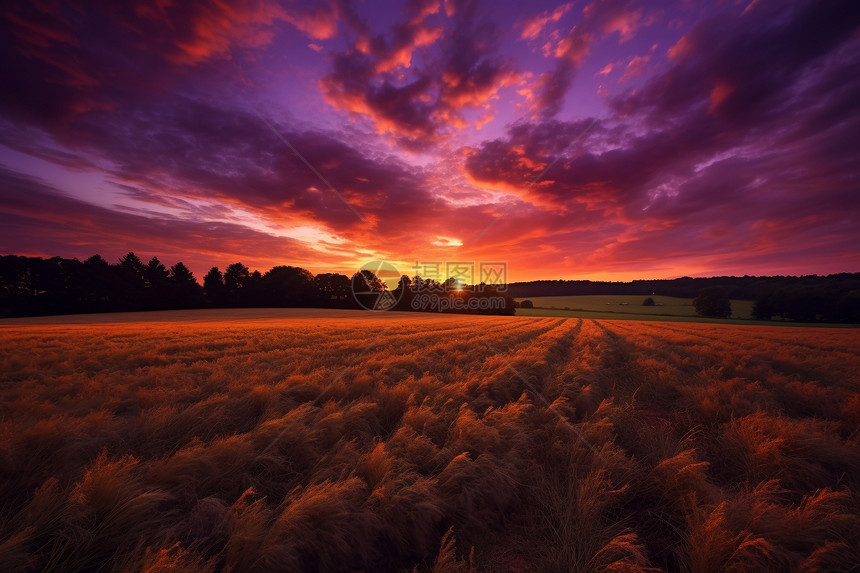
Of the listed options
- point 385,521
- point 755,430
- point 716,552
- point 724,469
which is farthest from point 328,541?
point 755,430

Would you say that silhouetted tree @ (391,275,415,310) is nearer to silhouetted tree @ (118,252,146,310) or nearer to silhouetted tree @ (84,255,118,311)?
silhouetted tree @ (118,252,146,310)

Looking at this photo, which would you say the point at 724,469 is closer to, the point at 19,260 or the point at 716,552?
the point at 716,552

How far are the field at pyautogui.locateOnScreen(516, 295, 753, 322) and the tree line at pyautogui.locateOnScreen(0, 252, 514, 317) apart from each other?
44.8ft

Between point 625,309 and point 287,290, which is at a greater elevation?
point 287,290

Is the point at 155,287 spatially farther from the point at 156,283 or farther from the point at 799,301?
the point at 799,301

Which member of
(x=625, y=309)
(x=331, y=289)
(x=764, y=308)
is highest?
(x=331, y=289)

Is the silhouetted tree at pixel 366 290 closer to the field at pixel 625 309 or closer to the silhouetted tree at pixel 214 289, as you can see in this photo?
the silhouetted tree at pixel 214 289

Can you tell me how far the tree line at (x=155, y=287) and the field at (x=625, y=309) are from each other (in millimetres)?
13644

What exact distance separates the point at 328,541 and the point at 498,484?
1.55 metres

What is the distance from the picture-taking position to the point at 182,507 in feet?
7.61

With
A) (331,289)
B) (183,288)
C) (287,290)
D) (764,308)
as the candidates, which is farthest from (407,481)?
(764,308)

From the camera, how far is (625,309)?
68.6 metres

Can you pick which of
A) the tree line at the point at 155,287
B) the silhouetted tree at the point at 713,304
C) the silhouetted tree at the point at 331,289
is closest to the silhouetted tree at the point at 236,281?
the tree line at the point at 155,287

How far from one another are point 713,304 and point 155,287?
110 m
